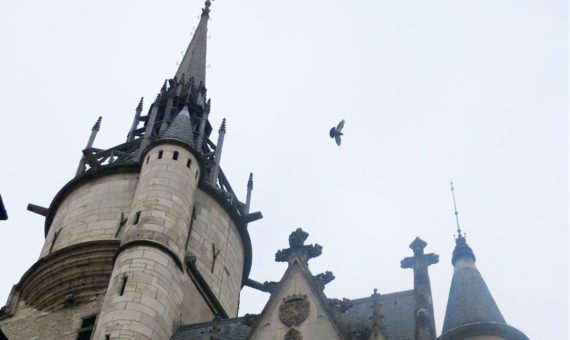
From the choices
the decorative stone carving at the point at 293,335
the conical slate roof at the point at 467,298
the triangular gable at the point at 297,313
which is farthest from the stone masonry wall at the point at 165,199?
the conical slate roof at the point at 467,298

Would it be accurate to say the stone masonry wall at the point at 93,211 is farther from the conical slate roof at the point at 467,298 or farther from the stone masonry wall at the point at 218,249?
the conical slate roof at the point at 467,298

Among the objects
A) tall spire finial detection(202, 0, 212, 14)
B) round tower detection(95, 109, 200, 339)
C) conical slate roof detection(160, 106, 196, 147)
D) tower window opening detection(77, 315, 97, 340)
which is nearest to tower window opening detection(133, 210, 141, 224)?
round tower detection(95, 109, 200, 339)

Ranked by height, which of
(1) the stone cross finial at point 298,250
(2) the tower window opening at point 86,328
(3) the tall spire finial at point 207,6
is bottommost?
(2) the tower window opening at point 86,328

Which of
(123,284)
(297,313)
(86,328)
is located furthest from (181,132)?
(297,313)

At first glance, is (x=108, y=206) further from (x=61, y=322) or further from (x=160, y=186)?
(x=61, y=322)

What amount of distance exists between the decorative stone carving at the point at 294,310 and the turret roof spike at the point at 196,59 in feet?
56.1

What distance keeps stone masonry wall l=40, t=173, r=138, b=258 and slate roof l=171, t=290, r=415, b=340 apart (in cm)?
479

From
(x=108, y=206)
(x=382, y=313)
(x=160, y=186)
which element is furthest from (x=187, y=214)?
(x=382, y=313)

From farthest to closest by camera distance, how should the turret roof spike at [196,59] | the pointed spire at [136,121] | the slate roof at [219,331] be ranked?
the turret roof spike at [196,59], the pointed spire at [136,121], the slate roof at [219,331]

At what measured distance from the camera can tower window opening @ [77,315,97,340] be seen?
78.6ft

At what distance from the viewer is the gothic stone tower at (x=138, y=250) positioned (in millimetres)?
23031

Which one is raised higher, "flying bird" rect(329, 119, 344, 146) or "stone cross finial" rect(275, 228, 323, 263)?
"flying bird" rect(329, 119, 344, 146)

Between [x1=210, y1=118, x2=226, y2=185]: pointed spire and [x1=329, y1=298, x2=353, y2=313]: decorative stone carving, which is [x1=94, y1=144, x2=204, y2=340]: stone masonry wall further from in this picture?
[x1=329, y1=298, x2=353, y2=313]: decorative stone carving

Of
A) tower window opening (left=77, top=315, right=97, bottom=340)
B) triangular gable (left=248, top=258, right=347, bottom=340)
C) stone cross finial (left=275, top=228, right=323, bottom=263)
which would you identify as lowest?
triangular gable (left=248, top=258, right=347, bottom=340)
